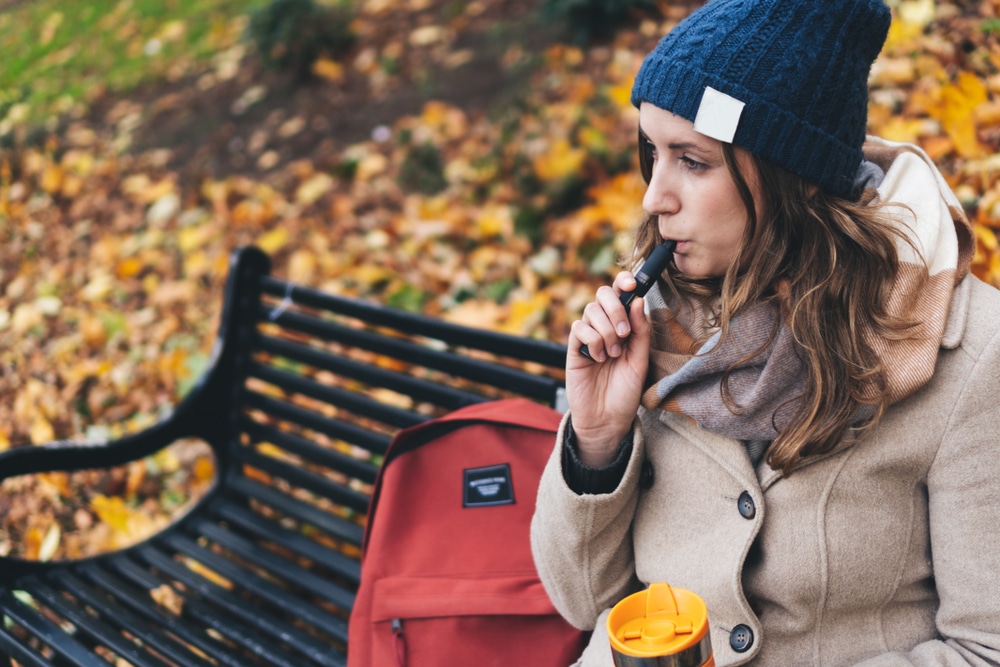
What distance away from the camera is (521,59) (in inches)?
190

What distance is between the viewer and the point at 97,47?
6906 mm

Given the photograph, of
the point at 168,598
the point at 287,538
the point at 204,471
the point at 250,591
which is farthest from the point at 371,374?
the point at 204,471

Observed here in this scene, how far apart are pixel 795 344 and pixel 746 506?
0.98 ft

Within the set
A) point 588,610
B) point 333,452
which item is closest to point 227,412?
point 333,452

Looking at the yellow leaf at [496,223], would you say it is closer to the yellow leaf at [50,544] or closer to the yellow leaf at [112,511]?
the yellow leaf at [112,511]

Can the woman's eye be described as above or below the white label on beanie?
below

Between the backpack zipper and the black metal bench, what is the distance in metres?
0.42

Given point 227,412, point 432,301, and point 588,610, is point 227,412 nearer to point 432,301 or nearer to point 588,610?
point 432,301

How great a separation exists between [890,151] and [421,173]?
309cm

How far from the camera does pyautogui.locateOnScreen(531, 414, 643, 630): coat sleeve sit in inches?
63.6

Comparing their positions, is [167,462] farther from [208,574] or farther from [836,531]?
[836,531]

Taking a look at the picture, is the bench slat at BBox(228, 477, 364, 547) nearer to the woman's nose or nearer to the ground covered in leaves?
the ground covered in leaves

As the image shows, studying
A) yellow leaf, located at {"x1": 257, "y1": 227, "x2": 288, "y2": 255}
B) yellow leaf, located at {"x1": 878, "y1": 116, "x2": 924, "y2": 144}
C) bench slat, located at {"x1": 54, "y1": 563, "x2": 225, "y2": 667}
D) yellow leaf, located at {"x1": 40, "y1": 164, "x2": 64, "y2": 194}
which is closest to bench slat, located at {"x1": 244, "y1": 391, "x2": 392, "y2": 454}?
bench slat, located at {"x1": 54, "y1": 563, "x2": 225, "y2": 667}

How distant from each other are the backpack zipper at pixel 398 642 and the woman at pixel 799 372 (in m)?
0.44
